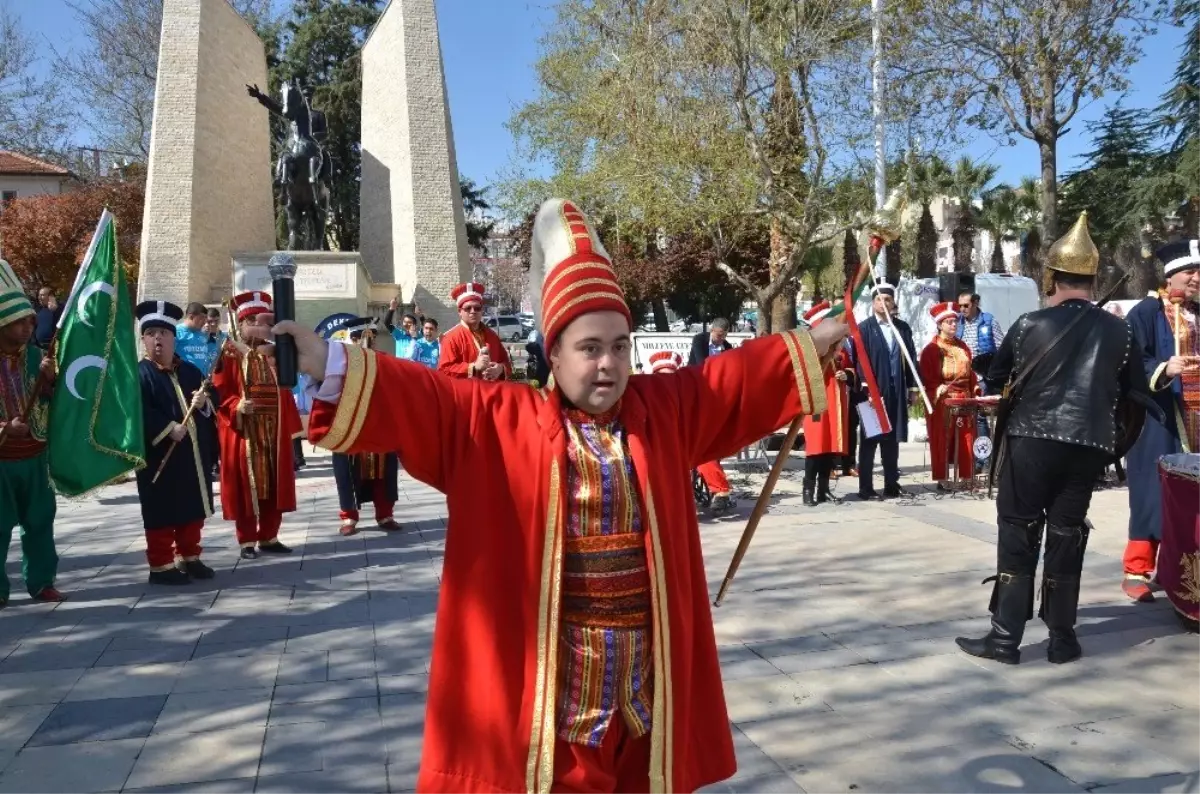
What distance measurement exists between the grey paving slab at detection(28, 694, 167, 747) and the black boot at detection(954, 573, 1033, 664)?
4.06m

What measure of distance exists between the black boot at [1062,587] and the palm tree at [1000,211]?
39.2 meters

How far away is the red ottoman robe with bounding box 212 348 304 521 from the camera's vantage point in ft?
24.5

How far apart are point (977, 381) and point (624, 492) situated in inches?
354

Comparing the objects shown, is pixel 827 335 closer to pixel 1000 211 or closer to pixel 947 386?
pixel 947 386

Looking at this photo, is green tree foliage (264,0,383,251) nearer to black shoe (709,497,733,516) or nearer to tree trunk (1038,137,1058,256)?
tree trunk (1038,137,1058,256)

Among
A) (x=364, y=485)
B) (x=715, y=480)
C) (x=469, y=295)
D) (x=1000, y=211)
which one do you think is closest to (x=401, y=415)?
(x=469, y=295)

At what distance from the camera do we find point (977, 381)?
1034 centimetres

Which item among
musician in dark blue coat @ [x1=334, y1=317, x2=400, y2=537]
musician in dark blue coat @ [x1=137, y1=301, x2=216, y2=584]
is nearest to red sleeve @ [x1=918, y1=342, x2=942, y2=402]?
musician in dark blue coat @ [x1=334, y1=317, x2=400, y2=537]

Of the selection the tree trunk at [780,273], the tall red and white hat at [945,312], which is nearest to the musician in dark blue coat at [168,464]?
the tree trunk at [780,273]

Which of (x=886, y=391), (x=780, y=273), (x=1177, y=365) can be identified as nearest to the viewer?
(x=1177, y=365)

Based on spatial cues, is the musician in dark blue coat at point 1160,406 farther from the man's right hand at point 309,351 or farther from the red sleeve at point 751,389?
the man's right hand at point 309,351

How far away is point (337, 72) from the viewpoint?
3550cm

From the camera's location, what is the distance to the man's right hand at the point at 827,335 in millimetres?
2596

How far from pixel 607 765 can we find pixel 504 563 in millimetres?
606
